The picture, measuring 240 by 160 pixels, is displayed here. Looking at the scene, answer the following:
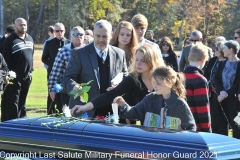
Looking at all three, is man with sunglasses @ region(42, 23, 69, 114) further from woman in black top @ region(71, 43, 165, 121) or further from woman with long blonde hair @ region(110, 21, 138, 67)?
woman in black top @ region(71, 43, 165, 121)

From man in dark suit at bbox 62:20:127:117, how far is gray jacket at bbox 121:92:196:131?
1051mm

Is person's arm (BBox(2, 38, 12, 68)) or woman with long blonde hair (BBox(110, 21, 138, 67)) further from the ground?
woman with long blonde hair (BBox(110, 21, 138, 67))

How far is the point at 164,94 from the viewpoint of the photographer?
4738 mm

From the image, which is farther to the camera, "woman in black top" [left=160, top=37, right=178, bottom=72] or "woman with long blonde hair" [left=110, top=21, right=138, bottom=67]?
"woman in black top" [left=160, top=37, right=178, bottom=72]

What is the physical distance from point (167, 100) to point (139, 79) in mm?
744

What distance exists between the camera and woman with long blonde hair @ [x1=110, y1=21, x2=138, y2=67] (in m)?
6.89

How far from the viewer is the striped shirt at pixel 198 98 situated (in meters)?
6.57

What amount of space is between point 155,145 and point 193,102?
11.2ft

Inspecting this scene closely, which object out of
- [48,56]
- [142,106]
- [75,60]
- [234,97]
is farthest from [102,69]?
[48,56]

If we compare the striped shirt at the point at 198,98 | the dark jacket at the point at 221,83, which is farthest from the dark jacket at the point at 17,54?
the striped shirt at the point at 198,98

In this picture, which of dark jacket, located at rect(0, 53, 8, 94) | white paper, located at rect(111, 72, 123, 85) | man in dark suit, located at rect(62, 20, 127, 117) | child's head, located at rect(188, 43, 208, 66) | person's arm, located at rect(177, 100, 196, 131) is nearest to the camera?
person's arm, located at rect(177, 100, 196, 131)

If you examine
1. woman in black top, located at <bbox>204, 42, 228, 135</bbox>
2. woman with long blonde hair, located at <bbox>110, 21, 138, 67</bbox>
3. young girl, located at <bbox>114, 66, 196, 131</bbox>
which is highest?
woman with long blonde hair, located at <bbox>110, 21, 138, 67</bbox>

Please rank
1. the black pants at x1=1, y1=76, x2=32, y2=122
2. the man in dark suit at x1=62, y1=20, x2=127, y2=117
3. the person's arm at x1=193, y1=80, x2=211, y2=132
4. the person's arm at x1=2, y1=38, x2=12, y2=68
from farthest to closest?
the black pants at x1=1, y1=76, x2=32, y2=122, the person's arm at x1=2, y1=38, x2=12, y2=68, the person's arm at x1=193, y1=80, x2=211, y2=132, the man in dark suit at x1=62, y1=20, x2=127, y2=117

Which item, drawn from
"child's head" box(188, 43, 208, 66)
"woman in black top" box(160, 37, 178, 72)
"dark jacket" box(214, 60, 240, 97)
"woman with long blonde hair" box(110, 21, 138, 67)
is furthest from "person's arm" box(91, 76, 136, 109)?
"woman in black top" box(160, 37, 178, 72)
